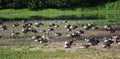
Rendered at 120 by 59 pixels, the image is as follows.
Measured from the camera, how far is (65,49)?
15586 mm

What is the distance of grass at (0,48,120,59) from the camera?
1408 centimetres

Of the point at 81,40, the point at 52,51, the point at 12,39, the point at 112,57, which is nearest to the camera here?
Result: the point at 112,57

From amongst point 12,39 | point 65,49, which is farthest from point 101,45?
point 12,39

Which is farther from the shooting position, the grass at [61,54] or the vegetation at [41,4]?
the vegetation at [41,4]

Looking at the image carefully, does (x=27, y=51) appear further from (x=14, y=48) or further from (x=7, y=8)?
(x=7, y=8)

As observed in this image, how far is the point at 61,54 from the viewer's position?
14.5 m

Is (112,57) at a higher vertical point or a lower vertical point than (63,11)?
higher

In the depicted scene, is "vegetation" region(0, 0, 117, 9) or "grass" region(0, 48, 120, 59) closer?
"grass" region(0, 48, 120, 59)

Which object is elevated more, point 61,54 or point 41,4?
point 61,54

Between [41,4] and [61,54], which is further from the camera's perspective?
[41,4]

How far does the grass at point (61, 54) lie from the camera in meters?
14.1

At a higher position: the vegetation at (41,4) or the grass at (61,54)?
the grass at (61,54)

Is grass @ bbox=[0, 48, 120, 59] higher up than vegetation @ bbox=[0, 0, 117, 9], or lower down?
higher up

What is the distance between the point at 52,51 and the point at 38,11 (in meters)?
35.9
